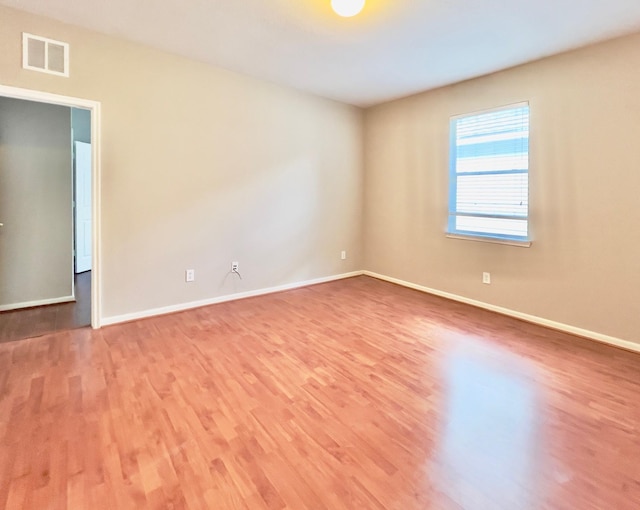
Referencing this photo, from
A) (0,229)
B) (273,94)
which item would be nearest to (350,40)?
(273,94)

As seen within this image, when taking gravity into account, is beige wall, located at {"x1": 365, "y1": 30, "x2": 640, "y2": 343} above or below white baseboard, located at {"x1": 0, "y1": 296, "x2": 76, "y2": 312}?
above

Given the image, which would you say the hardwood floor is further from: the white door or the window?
the white door

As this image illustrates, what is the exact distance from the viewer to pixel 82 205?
532cm

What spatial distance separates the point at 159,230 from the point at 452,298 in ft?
11.3

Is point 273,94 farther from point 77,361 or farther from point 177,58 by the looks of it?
point 77,361

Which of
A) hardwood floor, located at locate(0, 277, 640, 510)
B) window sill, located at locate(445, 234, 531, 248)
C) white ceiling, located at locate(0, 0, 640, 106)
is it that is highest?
white ceiling, located at locate(0, 0, 640, 106)

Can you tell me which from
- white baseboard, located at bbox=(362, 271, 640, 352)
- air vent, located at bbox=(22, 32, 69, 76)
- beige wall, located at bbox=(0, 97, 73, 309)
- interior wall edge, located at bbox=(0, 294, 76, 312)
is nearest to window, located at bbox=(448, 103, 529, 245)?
white baseboard, located at bbox=(362, 271, 640, 352)

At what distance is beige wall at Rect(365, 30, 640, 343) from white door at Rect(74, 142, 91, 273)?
15.8 ft

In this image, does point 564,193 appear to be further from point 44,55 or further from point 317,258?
point 44,55

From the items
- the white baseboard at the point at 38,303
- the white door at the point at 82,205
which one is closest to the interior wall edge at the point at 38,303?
the white baseboard at the point at 38,303

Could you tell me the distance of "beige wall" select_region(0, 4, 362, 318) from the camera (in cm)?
323

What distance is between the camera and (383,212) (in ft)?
17.2

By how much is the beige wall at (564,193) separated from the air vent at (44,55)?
12.4ft

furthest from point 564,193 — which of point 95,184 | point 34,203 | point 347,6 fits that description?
point 34,203
